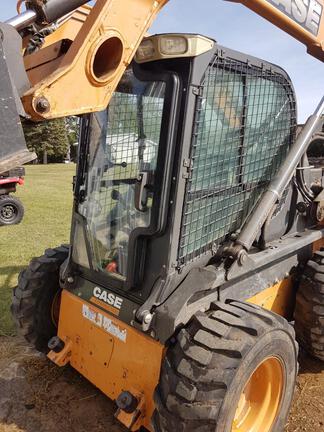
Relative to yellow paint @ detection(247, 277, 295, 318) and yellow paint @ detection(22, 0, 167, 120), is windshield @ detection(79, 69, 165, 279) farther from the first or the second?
yellow paint @ detection(247, 277, 295, 318)

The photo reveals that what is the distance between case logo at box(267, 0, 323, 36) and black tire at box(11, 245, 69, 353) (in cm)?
254

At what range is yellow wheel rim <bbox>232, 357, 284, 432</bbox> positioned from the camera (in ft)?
8.46

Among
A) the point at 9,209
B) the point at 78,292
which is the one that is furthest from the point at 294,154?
the point at 9,209

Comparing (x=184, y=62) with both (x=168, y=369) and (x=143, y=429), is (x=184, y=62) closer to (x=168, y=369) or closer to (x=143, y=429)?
(x=168, y=369)

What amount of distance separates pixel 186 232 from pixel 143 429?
1433 millimetres

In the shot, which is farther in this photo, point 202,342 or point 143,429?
point 143,429

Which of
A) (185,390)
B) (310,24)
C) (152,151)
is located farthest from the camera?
(310,24)

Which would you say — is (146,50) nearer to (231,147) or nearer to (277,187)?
(231,147)

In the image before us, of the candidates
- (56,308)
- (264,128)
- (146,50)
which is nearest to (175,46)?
(146,50)

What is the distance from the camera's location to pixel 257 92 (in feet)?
8.78

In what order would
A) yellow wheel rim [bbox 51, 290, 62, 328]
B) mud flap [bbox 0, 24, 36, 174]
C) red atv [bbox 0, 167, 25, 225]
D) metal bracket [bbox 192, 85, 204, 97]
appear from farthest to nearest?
red atv [bbox 0, 167, 25, 225], yellow wheel rim [bbox 51, 290, 62, 328], metal bracket [bbox 192, 85, 204, 97], mud flap [bbox 0, 24, 36, 174]

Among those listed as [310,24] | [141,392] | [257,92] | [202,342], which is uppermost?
[310,24]

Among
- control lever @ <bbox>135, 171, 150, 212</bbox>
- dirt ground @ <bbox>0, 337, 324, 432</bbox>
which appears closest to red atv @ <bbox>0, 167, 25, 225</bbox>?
dirt ground @ <bbox>0, 337, 324, 432</bbox>

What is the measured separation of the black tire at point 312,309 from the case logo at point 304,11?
176cm
